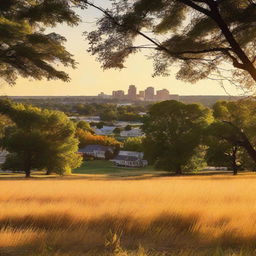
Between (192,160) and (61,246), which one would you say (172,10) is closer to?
(61,246)

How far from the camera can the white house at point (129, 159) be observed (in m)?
85.6

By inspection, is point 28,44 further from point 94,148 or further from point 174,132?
point 94,148

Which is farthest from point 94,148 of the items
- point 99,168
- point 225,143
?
point 225,143

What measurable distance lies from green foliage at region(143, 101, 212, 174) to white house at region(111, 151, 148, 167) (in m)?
40.8

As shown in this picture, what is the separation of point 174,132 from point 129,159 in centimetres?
4559

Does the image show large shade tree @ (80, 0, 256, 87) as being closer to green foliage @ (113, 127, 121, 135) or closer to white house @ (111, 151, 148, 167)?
white house @ (111, 151, 148, 167)

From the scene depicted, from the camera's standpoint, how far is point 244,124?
1395 inches

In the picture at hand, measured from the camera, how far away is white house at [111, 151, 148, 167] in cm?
8556

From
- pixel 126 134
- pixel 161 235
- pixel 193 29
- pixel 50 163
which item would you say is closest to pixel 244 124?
pixel 50 163

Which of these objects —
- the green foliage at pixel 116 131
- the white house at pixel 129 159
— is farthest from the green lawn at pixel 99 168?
the green foliage at pixel 116 131

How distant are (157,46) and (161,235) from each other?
437 centimetres

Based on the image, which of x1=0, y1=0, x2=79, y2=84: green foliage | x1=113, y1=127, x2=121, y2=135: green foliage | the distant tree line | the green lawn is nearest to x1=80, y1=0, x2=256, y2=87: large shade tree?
x1=0, y1=0, x2=79, y2=84: green foliage

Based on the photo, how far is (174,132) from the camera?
42.4m

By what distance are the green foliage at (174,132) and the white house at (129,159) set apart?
4079 centimetres
